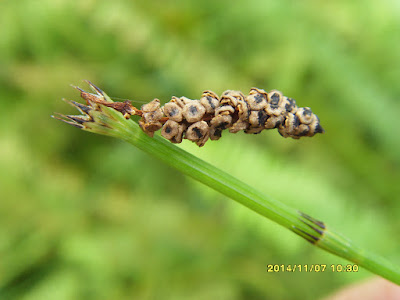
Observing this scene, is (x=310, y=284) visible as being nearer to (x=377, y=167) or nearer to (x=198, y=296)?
(x=198, y=296)

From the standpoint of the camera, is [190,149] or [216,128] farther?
[190,149]

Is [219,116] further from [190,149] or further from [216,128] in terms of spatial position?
[190,149]

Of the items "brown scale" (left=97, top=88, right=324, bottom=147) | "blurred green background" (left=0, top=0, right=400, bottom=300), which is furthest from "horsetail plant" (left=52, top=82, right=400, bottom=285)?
"blurred green background" (left=0, top=0, right=400, bottom=300)

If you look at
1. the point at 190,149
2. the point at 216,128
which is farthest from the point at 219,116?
the point at 190,149

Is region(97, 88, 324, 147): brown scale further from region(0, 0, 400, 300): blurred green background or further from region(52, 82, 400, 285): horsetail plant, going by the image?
region(0, 0, 400, 300): blurred green background

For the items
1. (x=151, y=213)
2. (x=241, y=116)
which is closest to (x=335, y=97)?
(x=151, y=213)

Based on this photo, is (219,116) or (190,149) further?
(190,149)
